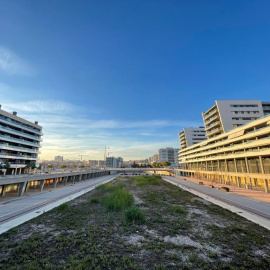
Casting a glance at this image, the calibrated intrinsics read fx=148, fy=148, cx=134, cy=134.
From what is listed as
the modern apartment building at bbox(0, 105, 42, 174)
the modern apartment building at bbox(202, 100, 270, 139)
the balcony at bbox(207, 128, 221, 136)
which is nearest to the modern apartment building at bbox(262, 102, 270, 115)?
the modern apartment building at bbox(202, 100, 270, 139)

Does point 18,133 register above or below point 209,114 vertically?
below

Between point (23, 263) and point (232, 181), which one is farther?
point (232, 181)

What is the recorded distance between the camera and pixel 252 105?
203 ft

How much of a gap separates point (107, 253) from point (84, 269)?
5.43 feet

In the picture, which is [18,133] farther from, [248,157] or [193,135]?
[193,135]

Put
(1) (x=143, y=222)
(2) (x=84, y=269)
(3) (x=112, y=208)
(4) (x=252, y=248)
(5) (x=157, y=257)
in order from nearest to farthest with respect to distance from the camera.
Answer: (2) (x=84, y=269) → (5) (x=157, y=257) → (4) (x=252, y=248) → (1) (x=143, y=222) → (3) (x=112, y=208)

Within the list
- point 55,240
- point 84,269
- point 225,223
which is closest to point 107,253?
point 84,269

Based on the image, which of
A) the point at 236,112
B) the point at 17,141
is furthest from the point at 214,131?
the point at 17,141

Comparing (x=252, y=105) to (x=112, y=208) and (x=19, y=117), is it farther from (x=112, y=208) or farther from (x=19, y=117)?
(x=19, y=117)

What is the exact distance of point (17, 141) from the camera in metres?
54.1

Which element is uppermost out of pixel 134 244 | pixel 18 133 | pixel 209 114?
pixel 209 114

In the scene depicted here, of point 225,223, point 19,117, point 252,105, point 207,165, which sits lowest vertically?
point 225,223

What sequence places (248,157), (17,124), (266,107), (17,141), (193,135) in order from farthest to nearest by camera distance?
1. (193,135)
2. (266,107)
3. (17,124)
4. (17,141)
5. (248,157)

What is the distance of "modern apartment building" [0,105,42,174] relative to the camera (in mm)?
49338
